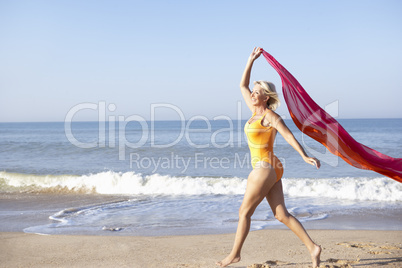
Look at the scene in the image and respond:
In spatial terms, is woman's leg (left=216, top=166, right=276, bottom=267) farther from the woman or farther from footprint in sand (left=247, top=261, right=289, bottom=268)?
footprint in sand (left=247, top=261, right=289, bottom=268)

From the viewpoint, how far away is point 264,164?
12.9ft

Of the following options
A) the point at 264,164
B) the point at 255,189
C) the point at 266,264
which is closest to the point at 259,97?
the point at 264,164

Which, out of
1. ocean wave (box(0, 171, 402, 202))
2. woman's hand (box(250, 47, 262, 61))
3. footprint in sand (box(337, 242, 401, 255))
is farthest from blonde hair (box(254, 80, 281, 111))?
ocean wave (box(0, 171, 402, 202))

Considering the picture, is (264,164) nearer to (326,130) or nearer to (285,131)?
(285,131)

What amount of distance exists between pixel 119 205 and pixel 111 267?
487 centimetres

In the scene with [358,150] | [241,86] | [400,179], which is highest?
[241,86]

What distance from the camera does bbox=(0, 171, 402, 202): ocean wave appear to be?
10.5 metres

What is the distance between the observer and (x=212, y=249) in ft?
17.7

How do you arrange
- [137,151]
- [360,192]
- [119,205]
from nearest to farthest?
[119,205]
[360,192]
[137,151]

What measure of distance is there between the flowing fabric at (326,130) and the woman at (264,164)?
68cm

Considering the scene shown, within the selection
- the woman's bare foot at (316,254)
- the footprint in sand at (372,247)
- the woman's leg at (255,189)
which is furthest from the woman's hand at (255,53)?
the footprint in sand at (372,247)

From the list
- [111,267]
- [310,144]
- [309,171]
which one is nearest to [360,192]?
[309,171]

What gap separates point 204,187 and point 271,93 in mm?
8537

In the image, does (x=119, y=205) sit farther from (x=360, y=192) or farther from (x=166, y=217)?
(x=360, y=192)
